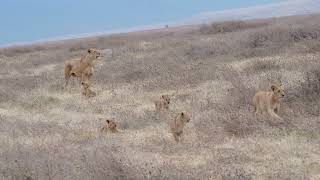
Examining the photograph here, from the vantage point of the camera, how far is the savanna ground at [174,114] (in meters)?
10.6

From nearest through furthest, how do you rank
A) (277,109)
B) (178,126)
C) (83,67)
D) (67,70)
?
1. (178,126)
2. (277,109)
3. (83,67)
4. (67,70)

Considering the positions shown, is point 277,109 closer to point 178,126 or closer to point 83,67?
point 178,126

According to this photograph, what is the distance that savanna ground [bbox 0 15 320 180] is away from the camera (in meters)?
10.6

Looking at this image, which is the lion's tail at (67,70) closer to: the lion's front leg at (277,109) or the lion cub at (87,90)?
the lion cub at (87,90)

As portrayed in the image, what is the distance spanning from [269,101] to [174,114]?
2867mm

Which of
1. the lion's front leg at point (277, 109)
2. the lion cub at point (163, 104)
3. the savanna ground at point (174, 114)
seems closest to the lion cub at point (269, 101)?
the lion's front leg at point (277, 109)

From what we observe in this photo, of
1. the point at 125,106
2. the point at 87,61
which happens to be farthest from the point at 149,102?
the point at 87,61

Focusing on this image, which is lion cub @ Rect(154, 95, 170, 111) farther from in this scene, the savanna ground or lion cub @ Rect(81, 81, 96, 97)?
lion cub @ Rect(81, 81, 96, 97)

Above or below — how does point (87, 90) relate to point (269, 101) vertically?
below

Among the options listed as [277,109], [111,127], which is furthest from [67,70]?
[277,109]

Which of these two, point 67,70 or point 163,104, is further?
point 67,70

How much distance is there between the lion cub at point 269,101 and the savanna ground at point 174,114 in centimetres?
24

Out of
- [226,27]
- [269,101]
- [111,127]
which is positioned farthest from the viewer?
[226,27]

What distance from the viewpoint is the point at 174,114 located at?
16.7 m
